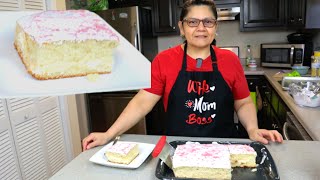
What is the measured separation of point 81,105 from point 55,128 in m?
0.80

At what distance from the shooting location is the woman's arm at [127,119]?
1.03 metres

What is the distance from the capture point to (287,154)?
2.93 feet

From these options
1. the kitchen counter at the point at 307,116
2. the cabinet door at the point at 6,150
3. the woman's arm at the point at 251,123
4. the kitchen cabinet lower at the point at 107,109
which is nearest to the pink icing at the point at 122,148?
the woman's arm at the point at 251,123

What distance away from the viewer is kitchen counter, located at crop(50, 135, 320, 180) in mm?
777

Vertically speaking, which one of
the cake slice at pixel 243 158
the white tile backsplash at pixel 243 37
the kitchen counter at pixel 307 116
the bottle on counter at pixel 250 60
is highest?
the white tile backsplash at pixel 243 37

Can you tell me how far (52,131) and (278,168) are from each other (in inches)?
73.8

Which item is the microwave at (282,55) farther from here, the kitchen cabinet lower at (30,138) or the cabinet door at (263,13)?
the kitchen cabinet lower at (30,138)

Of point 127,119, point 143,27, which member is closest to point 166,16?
point 143,27

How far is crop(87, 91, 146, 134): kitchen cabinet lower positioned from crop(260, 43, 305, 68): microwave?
155cm

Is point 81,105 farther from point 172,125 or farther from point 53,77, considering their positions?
point 53,77

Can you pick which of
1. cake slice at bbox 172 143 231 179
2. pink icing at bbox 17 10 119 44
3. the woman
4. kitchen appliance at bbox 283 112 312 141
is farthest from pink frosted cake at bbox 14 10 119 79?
kitchen appliance at bbox 283 112 312 141

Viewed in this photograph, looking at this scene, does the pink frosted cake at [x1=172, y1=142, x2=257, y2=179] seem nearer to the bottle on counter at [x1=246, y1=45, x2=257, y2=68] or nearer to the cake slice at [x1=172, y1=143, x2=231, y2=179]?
the cake slice at [x1=172, y1=143, x2=231, y2=179]

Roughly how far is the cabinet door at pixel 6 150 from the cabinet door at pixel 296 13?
2823 millimetres

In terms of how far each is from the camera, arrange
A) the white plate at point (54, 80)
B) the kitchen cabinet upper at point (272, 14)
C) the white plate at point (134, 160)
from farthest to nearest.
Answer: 1. the kitchen cabinet upper at point (272, 14)
2. the white plate at point (134, 160)
3. the white plate at point (54, 80)
